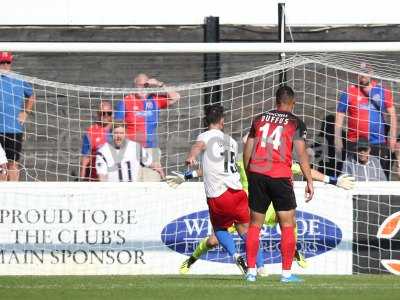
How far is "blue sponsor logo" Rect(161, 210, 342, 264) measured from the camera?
15.1 metres

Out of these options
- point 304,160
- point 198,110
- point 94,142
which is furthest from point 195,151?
point 198,110

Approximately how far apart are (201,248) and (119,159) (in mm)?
2326

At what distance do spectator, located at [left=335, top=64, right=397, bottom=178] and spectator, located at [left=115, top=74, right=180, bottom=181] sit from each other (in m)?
2.43

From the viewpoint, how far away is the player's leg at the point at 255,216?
1183 cm

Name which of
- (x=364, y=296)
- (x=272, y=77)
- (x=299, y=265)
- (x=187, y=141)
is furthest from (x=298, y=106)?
(x=364, y=296)

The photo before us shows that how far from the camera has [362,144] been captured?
15641mm

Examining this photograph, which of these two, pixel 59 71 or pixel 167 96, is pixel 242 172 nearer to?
pixel 167 96

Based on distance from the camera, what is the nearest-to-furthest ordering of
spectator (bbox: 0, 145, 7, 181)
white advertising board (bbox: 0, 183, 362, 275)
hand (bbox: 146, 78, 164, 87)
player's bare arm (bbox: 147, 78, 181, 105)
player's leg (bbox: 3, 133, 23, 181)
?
white advertising board (bbox: 0, 183, 362, 275)
spectator (bbox: 0, 145, 7, 181)
player's leg (bbox: 3, 133, 23, 181)
player's bare arm (bbox: 147, 78, 181, 105)
hand (bbox: 146, 78, 164, 87)

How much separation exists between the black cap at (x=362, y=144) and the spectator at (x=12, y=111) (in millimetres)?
4545

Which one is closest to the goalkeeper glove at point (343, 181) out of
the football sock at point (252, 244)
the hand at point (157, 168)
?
the football sock at point (252, 244)

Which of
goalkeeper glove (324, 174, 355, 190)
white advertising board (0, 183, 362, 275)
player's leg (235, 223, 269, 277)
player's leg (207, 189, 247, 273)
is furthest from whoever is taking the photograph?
white advertising board (0, 183, 362, 275)

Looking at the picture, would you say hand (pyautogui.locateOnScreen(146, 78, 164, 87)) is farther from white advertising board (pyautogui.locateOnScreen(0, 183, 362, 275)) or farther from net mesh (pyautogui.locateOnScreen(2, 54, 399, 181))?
white advertising board (pyautogui.locateOnScreen(0, 183, 362, 275))

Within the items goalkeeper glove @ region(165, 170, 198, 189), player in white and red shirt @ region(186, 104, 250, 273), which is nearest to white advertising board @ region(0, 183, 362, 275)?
goalkeeper glove @ region(165, 170, 198, 189)
